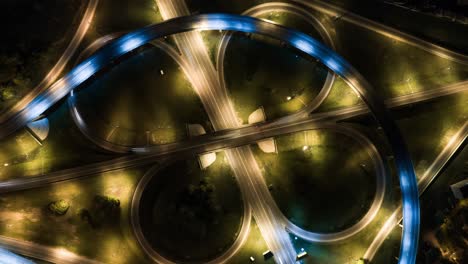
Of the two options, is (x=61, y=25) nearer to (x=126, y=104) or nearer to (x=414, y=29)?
(x=126, y=104)

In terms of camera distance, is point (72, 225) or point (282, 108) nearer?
point (72, 225)

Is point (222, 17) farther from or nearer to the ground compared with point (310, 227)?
farther from the ground

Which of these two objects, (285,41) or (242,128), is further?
(285,41)

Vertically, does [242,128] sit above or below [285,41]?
below

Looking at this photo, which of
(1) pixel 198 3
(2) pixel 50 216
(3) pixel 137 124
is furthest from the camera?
(1) pixel 198 3

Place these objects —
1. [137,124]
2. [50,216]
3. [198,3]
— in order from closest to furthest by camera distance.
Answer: [50,216] < [137,124] < [198,3]

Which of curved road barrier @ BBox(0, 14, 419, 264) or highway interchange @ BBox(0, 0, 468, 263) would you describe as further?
highway interchange @ BBox(0, 0, 468, 263)

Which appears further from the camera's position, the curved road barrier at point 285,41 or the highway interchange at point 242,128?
A: the highway interchange at point 242,128

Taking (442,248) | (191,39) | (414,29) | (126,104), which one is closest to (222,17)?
(191,39)
